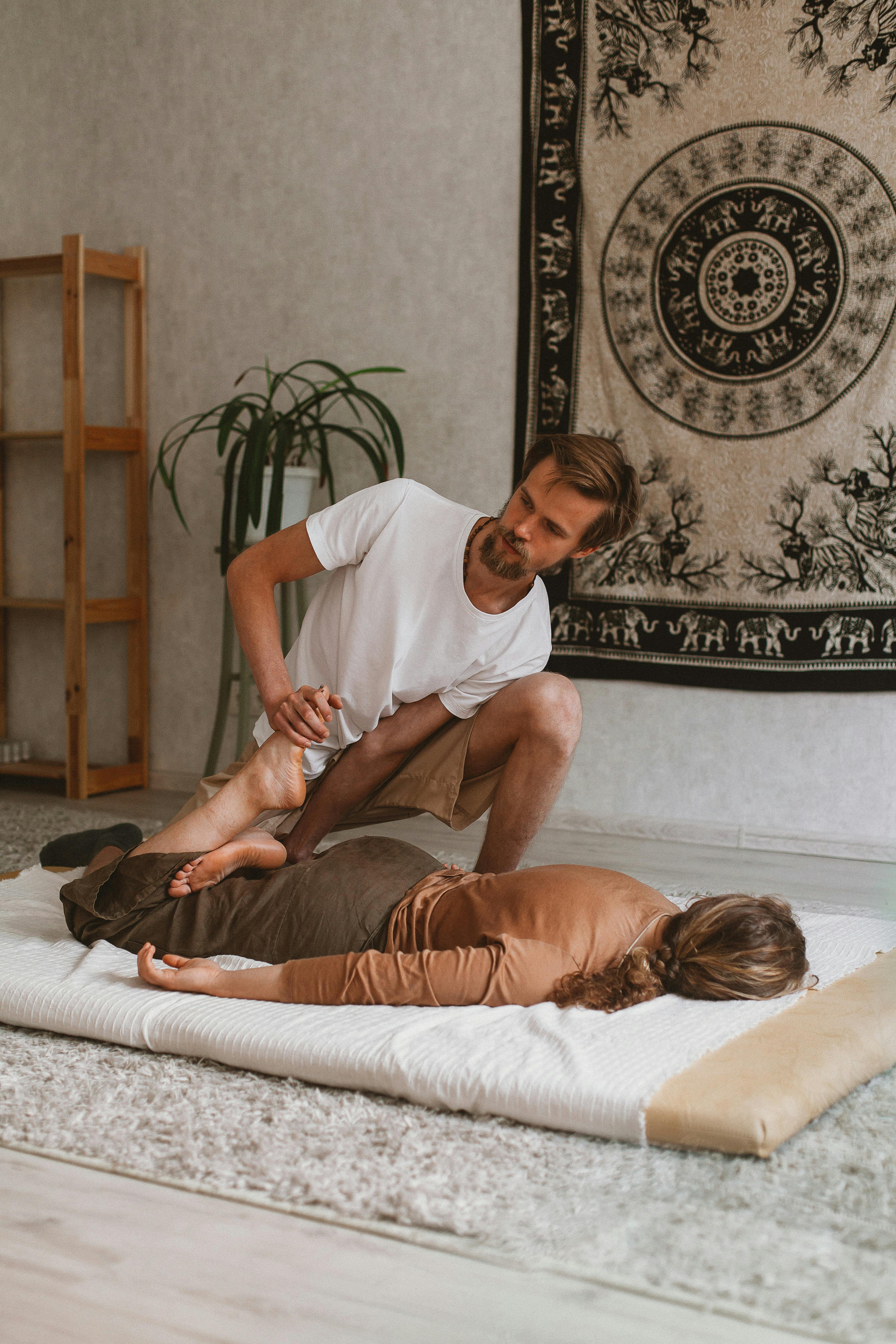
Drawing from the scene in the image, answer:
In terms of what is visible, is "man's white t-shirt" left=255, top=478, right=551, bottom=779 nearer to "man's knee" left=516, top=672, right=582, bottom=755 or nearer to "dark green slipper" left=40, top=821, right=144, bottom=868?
"man's knee" left=516, top=672, right=582, bottom=755

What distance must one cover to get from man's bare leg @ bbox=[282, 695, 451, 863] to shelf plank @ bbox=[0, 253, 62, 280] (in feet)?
7.53

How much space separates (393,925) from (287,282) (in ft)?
8.12

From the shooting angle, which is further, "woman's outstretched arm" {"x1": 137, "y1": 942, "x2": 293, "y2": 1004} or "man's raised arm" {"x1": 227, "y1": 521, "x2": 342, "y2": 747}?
"man's raised arm" {"x1": 227, "y1": 521, "x2": 342, "y2": 747}

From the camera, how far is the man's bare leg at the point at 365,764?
2.07 metres

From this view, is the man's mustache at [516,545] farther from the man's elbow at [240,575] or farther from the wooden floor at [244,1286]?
the wooden floor at [244,1286]

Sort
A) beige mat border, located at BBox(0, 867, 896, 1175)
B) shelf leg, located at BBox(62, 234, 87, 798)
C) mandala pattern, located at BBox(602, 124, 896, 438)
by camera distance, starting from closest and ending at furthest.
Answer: beige mat border, located at BBox(0, 867, 896, 1175), mandala pattern, located at BBox(602, 124, 896, 438), shelf leg, located at BBox(62, 234, 87, 798)

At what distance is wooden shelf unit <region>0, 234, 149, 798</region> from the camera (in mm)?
3553

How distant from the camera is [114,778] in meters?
3.74

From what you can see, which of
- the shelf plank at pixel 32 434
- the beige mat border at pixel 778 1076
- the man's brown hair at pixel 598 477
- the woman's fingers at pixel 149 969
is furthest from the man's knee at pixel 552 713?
the shelf plank at pixel 32 434

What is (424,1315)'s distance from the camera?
951mm

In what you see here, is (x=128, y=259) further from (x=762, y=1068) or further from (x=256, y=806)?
(x=762, y=1068)

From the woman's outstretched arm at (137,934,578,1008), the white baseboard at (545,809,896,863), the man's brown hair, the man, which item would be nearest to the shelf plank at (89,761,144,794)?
the white baseboard at (545,809,896,863)

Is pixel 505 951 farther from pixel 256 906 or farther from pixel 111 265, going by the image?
pixel 111 265

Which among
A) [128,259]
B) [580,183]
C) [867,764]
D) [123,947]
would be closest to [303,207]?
[128,259]
